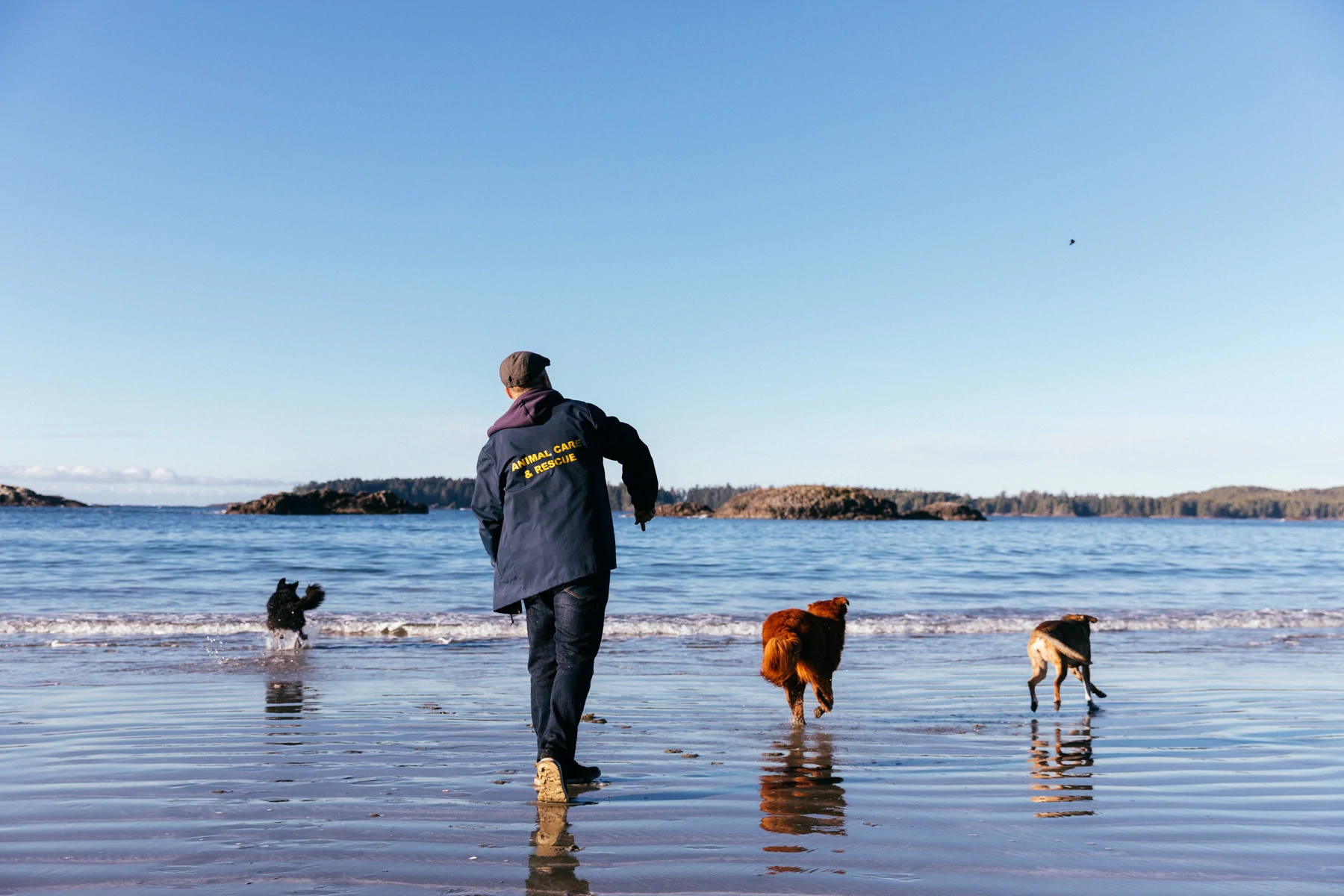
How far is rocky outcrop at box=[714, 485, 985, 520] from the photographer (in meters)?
97.8

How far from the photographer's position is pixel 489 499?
430 centimetres

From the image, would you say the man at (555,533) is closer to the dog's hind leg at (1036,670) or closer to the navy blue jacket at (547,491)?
the navy blue jacket at (547,491)

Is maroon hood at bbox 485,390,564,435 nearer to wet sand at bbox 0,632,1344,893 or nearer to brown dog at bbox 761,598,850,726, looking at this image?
wet sand at bbox 0,632,1344,893

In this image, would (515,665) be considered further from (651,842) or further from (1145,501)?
(1145,501)

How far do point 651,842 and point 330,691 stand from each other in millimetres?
5183

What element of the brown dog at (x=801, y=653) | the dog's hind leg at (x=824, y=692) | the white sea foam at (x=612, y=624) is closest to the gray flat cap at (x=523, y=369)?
the brown dog at (x=801, y=653)

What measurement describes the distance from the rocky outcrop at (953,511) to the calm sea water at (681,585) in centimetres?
6689

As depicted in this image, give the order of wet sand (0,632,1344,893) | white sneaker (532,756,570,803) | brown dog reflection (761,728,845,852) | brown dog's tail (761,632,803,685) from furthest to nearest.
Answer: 1. brown dog's tail (761,632,803,685)
2. white sneaker (532,756,570,803)
3. brown dog reflection (761,728,845,852)
4. wet sand (0,632,1344,893)

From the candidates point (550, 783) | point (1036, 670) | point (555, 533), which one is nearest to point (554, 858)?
point (550, 783)

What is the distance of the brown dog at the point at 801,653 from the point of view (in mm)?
6215

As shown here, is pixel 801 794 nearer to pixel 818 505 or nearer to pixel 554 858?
pixel 554 858

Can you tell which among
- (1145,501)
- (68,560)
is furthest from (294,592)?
(1145,501)

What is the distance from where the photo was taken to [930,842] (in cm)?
366

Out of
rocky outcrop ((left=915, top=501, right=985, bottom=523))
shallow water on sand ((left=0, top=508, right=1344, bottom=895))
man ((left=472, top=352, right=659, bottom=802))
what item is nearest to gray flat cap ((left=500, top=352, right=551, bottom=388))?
man ((left=472, top=352, right=659, bottom=802))
